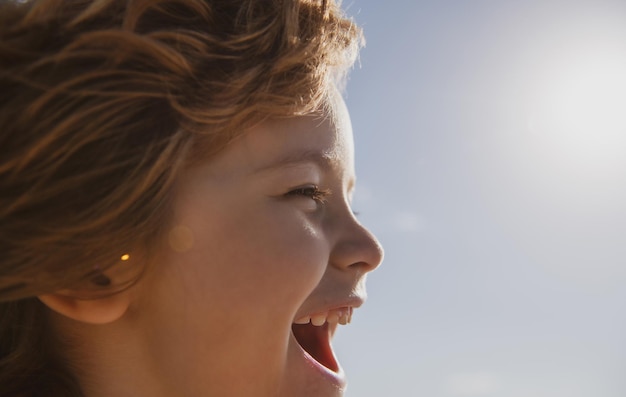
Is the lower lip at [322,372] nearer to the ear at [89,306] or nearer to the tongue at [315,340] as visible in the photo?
the tongue at [315,340]

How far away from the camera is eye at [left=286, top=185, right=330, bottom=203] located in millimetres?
1928

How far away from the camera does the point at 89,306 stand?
183 cm

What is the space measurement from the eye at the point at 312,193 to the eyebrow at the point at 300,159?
0.21ft

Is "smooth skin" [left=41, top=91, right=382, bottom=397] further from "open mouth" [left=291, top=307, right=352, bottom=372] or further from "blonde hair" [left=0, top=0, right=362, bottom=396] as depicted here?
"open mouth" [left=291, top=307, right=352, bottom=372]

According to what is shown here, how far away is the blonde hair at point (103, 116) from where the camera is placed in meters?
1.72

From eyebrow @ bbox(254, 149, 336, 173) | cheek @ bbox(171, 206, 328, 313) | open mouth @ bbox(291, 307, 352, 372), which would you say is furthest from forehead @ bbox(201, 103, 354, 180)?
open mouth @ bbox(291, 307, 352, 372)

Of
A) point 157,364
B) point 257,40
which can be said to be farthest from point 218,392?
point 257,40

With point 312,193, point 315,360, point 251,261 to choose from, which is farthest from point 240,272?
point 315,360

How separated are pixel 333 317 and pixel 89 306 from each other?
0.68 metres

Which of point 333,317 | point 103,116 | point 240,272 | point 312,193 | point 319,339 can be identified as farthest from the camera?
point 319,339

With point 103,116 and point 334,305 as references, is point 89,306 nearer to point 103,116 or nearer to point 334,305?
point 103,116

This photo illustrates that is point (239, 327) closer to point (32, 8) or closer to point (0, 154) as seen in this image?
point (0, 154)

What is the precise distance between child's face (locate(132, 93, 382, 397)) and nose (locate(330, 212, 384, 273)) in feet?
0.19

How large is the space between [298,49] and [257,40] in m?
0.13
